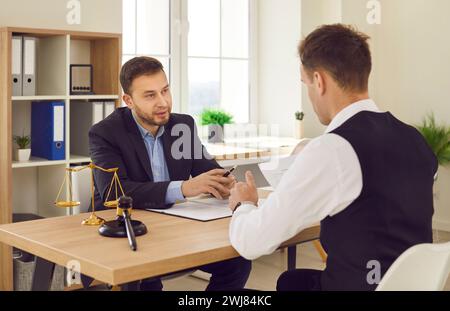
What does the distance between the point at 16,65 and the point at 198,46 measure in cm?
190

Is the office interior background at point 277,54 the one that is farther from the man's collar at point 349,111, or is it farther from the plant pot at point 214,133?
the man's collar at point 349,111

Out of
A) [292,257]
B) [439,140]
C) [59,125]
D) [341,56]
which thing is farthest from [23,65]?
[439,140]

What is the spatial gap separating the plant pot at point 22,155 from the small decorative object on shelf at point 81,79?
481 mm

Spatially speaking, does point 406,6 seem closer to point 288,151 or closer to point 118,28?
point 288,151

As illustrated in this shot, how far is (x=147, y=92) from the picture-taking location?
9.84ft

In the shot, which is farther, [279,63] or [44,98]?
[279,63]

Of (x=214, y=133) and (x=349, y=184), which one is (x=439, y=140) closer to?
(x=214, y=133)

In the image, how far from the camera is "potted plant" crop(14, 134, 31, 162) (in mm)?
3859

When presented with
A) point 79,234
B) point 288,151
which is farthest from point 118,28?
point 79,234

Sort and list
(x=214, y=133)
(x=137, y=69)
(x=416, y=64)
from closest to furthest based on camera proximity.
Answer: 1. (x=137, y=69)
2. (x=214, y=133)
3. (x=416, y=64)

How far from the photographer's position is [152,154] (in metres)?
3.03

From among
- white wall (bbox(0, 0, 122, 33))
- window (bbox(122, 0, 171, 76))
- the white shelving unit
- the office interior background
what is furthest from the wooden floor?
white wall (bbox(0, 0, 122, 33))

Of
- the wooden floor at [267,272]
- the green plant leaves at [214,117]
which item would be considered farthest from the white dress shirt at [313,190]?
the green plant leaves at [214,117]

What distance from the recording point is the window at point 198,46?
16.4 ft
